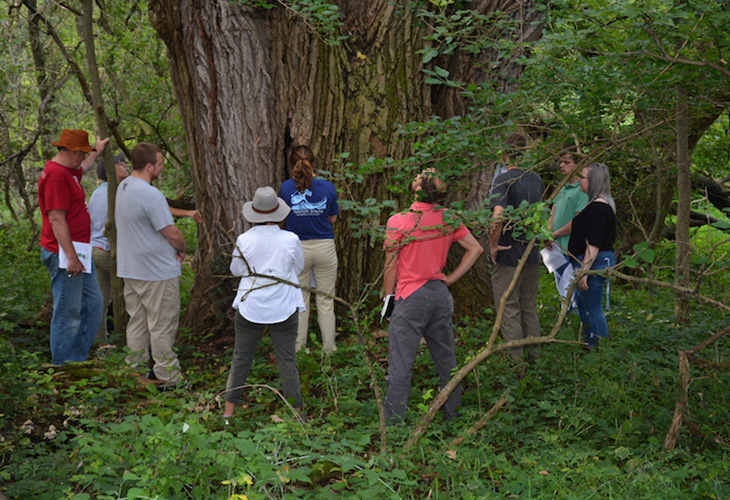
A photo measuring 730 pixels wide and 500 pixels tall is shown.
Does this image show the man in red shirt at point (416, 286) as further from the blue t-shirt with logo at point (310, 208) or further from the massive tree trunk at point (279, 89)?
the massive tree trunk at point (279, 89)

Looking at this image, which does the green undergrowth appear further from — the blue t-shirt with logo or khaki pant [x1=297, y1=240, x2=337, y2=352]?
the blue t-shirt with logo

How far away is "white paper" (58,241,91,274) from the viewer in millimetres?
5086

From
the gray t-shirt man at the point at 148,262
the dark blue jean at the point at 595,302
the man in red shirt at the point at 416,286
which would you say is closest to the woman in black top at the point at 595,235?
the dark blue jean at the point at 595,302

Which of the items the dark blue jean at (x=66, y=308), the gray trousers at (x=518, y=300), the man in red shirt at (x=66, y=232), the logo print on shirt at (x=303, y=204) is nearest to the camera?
the man in red shirt at (x=66, y=232)

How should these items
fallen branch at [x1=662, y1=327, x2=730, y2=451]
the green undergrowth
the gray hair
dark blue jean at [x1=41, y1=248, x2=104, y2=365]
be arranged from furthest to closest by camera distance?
the gray hair → dark blue jean at [x1=41, y1=248, x2=104, y2=365] → fallen branch at [x1=662, y1=327, x2=730, y2=451] → the green undergrowth

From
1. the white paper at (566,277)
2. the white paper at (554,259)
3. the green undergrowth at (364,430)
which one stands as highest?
the white paper at (554,259)

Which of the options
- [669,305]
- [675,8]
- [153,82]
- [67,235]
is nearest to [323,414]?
[67,235]

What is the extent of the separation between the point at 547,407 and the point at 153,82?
8967 mm

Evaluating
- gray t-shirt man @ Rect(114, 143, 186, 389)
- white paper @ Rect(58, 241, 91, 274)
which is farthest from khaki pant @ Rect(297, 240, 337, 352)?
white paper @ Rect(58, 241, 91, 274)

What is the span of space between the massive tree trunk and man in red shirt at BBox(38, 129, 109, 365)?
1.26m

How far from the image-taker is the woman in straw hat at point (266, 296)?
4.24 m

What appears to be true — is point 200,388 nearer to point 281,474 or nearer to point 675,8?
point 281,474

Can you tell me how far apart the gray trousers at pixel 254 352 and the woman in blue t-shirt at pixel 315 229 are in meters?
1.14

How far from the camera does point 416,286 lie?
4137 mm
